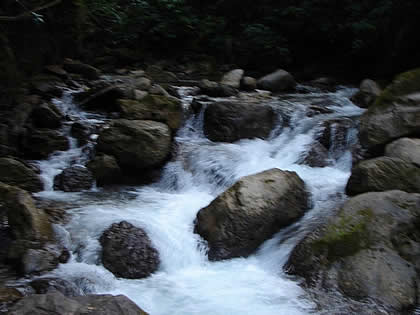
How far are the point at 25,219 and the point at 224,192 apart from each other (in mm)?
2179

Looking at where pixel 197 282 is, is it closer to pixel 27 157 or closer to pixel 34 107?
pixel 27 157

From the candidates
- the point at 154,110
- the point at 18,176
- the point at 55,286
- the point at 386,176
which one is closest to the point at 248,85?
the point at 154,110

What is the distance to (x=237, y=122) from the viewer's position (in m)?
→ 7.77

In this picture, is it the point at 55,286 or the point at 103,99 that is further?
the point at 103,99

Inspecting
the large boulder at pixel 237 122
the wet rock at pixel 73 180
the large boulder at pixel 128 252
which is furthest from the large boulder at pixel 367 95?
the large boulder at pixel 128 252

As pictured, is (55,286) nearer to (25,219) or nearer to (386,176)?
(25,219)

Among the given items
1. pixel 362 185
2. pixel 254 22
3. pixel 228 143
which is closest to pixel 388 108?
pixel 362 185

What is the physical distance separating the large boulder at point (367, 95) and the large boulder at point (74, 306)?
7.56m

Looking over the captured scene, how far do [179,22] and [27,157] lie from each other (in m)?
10.2

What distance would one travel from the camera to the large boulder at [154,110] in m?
7.67

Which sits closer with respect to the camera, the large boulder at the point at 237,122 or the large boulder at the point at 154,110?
the large boulder at the point at 154,110

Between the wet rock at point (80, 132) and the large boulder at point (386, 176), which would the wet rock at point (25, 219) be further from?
the large boulder at point (386, 176)

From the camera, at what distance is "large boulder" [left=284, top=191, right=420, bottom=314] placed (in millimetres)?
4078

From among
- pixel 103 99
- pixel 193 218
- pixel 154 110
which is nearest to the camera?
pixel 193 218
